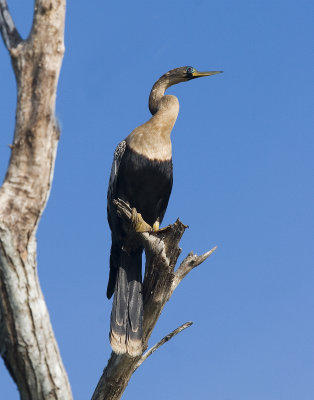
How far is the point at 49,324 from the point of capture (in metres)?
2.90

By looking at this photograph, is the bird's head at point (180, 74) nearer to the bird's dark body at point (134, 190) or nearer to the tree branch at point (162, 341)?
the bird's dark body at point (134, 190)

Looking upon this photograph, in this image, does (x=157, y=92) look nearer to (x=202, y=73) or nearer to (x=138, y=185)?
(x=202, y=73)

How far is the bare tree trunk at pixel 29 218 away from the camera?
283cm

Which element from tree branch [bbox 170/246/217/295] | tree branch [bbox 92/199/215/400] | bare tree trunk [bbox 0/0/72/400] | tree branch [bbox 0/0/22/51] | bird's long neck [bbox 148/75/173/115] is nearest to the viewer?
bare tree trunk [bbox 0/0/72/400]

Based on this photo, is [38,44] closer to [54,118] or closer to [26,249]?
[54,118]

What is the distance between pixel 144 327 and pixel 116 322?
0.20 meters

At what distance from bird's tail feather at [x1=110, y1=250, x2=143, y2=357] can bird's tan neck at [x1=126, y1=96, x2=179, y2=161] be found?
0.83 m

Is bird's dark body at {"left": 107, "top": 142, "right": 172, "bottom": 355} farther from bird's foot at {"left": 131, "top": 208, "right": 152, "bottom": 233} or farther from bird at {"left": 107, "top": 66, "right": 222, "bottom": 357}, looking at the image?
bird's foot at {"left": 131, "top": 208, "right": 152, "bottom": 233}

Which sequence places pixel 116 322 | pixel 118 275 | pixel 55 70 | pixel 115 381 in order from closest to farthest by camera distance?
pixel 55 70
pixel 115 381
pixel 116 322
pixel 118 275

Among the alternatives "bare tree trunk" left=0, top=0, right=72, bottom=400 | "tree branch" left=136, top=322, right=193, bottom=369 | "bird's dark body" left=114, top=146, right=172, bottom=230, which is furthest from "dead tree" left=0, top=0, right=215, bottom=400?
"bird's dark body" left=114, top=146, right=172, bottom=230

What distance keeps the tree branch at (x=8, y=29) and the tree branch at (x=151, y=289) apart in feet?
5.48

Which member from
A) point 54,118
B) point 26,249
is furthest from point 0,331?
point 54,118

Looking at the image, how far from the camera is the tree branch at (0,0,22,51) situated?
3.19 m

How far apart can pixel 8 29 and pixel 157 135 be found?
1.93 metres
